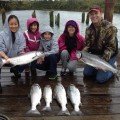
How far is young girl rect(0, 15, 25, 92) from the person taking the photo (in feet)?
15.8

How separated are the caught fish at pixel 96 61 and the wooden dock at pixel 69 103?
339 mm

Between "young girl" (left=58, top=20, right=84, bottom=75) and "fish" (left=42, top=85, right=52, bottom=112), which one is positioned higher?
"young girl" (left=58, top=20, right=84, bottom=75)

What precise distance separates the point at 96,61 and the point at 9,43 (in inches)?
60.6

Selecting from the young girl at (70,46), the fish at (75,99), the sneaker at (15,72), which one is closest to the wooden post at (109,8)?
the young girl at (70,46)

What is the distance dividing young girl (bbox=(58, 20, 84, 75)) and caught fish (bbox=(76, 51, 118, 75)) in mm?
420

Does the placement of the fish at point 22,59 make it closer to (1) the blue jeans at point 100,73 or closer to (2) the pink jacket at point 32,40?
(2) the pink jacket at point 32,40

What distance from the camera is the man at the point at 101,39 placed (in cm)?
498

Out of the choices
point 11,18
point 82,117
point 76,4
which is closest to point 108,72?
point 82,117

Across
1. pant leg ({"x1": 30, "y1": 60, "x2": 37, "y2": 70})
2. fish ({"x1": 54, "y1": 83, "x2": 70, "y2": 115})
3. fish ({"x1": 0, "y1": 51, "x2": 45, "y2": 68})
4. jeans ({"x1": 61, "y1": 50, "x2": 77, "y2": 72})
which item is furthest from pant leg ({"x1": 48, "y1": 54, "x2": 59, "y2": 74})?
fish ({"x1": 54, "y1": 83, "x2": 70, "y2": 115})

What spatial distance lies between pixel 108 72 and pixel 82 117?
5.30ft

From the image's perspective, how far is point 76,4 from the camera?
40250 millimetres

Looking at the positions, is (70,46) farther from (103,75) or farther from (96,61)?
(103,75)

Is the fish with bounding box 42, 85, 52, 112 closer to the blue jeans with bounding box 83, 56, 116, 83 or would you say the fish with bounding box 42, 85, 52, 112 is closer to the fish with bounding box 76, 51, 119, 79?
the fish with bounding box 76, 51, 119, 79

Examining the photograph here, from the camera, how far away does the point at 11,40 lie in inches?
194
